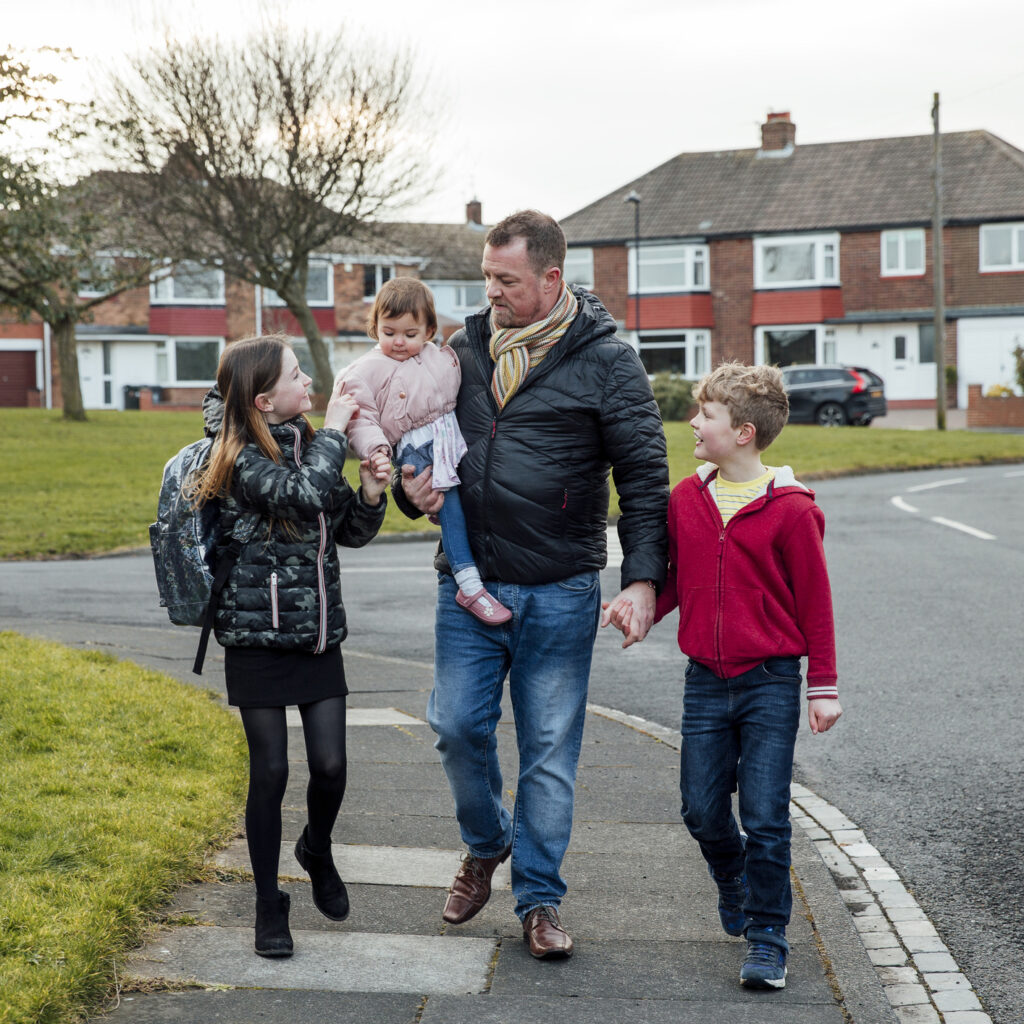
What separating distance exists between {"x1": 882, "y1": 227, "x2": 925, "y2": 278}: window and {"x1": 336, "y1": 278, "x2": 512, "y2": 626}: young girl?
45.1 metres

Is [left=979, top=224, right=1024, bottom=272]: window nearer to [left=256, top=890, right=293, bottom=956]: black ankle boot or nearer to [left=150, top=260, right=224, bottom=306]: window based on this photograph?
[left=150, top=260, right=224, bottom=306]: window

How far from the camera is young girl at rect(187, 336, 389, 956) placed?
3.87 metres

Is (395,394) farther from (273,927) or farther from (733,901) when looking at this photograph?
(733,901)

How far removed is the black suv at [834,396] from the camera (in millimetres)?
36531

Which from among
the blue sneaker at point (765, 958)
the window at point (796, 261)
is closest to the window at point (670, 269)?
the window at point (796, 261)

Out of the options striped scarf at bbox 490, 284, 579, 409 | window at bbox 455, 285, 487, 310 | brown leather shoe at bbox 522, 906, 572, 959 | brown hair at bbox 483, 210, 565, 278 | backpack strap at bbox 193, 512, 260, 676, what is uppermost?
window at bbox 455, 285, 487, 310

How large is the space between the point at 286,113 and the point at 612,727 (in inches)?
1014

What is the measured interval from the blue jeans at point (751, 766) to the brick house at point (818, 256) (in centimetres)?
4371

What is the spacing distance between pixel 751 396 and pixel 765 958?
153 cm

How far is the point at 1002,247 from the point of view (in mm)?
45375

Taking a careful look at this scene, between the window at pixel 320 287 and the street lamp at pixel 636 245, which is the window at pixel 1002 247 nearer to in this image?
the street lamp at pixel 636 245

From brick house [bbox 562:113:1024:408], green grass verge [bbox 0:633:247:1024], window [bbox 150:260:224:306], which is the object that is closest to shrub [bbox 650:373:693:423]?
brick house [bbox 562:113:1024:408]

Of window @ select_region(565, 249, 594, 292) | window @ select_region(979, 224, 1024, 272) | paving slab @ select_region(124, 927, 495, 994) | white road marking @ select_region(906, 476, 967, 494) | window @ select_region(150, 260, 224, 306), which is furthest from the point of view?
window @ select_region(150, 260, 224, 306)

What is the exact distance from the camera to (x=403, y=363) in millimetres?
4023
